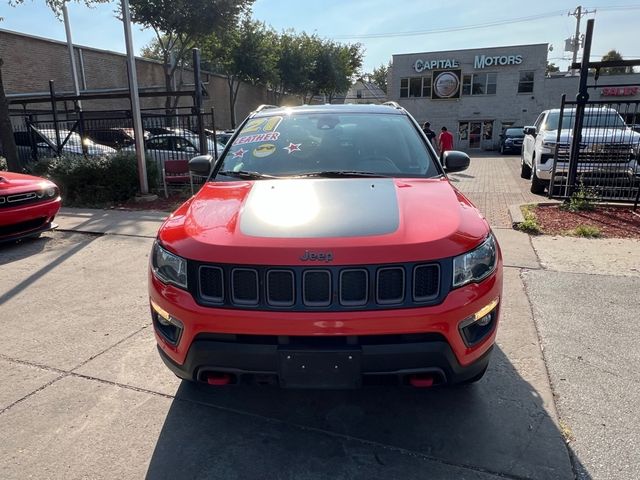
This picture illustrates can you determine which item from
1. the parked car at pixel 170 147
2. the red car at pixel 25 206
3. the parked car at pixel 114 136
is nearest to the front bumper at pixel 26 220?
the red car at pixel 25 206

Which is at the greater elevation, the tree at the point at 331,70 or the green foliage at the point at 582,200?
the tree at the point at 331,70

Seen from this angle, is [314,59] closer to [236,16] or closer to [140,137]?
[236,16]

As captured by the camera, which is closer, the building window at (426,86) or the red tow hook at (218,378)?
the red tow hook at (218,378)

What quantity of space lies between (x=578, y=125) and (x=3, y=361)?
28.3 ft

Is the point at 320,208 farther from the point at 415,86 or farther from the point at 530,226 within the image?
the point at 415,86

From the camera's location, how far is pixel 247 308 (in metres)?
2.26

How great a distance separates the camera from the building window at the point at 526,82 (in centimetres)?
3509

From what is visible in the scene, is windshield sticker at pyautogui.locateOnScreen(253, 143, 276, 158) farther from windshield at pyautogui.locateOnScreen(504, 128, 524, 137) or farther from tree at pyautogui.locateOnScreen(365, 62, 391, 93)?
tree at pyautogui.locateOnScreen(365, 62, 391, 93)

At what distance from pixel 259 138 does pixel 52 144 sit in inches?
443

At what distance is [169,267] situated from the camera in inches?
97.6

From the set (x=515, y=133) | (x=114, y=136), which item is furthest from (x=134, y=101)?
(x=515, y=133)

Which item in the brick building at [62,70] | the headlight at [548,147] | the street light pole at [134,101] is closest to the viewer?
the headlight at [548,147]

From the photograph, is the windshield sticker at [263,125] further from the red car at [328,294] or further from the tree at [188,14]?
the tree at [188,14]

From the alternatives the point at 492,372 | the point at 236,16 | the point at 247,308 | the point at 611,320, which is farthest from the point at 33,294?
the point at 236,16
